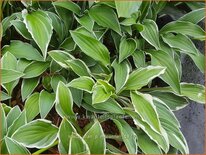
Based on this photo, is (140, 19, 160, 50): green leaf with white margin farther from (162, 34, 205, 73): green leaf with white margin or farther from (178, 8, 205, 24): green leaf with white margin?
A: (178, 8, 205, 24): green leaf with white margin

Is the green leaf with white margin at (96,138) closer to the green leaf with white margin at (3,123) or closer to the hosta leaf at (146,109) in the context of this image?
the hosta leaf at (146,109)

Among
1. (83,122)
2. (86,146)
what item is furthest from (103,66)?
(86,146)

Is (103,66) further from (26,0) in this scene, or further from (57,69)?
(26,0)

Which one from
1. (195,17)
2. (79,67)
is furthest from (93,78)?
(195,17)

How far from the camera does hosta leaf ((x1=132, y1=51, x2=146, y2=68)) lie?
1.42 m

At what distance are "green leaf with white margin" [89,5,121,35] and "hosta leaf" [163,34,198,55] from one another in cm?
19

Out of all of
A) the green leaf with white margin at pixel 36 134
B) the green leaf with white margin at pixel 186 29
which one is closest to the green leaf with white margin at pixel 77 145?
the green leaf with white margin at pixel 36 134

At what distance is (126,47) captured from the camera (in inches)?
55.6

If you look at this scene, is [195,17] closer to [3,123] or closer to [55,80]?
[55,80]

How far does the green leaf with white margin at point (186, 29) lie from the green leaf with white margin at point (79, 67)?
333mm

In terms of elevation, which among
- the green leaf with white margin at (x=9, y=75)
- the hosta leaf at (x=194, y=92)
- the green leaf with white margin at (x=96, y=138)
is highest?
the green leaf with white margin at (x=9, y=75)

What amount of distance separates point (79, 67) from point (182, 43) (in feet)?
1.25

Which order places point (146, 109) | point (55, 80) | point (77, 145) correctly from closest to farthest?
point (77, 145) < point (146, 109) < point (55, 80)

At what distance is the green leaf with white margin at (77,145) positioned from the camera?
115 centimetres
